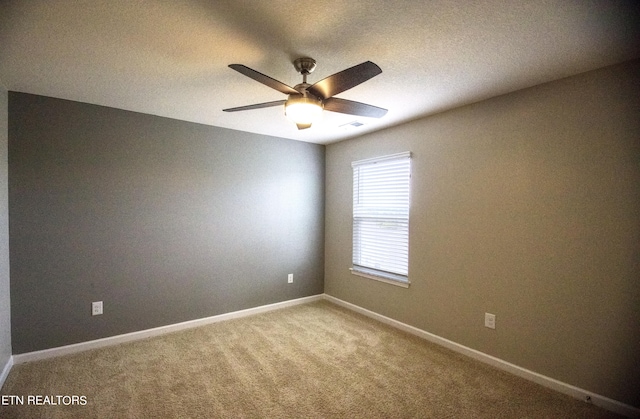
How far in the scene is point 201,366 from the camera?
2.57 meters

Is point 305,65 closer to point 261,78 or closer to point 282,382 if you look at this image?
point 261,78

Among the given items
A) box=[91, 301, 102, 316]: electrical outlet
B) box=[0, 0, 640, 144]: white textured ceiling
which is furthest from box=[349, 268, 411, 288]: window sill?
box=[91, 301, 102, 316]: electrical outlet

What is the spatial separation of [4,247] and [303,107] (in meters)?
2.76

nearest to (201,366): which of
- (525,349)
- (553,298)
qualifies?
(525,349)

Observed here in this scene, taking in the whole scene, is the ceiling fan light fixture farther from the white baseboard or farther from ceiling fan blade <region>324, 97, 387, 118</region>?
the white baseboard

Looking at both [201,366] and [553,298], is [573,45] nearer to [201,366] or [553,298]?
[553,298]

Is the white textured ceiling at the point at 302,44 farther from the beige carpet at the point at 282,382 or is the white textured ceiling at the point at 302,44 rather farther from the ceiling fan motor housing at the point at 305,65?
the beige carpet at the point at 282,382

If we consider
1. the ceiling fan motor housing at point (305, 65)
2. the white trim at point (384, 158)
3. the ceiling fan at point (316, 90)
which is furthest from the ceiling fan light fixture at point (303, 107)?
the white trim at point (384, 158)

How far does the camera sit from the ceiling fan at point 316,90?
1605mm

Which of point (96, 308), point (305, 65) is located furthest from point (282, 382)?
point (305, 65)

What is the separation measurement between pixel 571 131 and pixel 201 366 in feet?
11.6

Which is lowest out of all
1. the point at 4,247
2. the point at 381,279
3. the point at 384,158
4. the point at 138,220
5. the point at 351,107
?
the point at 381,279

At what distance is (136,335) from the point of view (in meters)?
3.11

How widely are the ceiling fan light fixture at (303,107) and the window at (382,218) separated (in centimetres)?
172
